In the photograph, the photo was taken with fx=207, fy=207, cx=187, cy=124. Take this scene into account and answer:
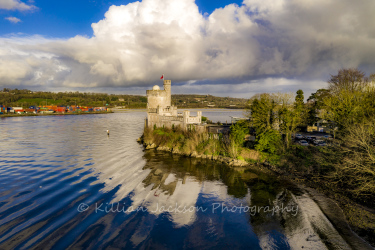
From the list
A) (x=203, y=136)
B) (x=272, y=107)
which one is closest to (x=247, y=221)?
(x=203, y=136)

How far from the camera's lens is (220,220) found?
1488 centimetres

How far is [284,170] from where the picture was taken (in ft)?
82.2

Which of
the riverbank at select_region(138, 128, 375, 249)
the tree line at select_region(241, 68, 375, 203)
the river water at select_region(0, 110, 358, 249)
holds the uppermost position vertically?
the tree line at select_region(241, 68, 375, 203)

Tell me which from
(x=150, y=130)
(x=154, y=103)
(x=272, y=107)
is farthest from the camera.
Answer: (x=154, y=103)

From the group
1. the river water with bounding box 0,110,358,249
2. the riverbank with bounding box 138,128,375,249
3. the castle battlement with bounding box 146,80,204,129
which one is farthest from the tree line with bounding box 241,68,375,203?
the castle battlement with bounding box 146,80,204,129

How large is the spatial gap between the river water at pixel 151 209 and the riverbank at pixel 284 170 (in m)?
1.23

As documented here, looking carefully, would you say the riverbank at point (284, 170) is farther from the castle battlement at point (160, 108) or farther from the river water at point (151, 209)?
the castle battlement at point (160, 108)

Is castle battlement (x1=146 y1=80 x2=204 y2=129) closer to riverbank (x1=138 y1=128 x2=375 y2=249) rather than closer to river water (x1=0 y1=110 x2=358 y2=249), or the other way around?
riverbank (x1=138 y1=128 x2=375 y2=249)

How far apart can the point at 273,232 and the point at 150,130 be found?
110ft

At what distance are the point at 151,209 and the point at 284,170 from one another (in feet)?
56.0

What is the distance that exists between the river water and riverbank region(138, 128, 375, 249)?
1.23 meters

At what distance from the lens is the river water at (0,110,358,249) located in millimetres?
12500

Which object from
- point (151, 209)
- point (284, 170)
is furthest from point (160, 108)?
point (151, 209)

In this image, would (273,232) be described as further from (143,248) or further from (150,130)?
(150,130)
